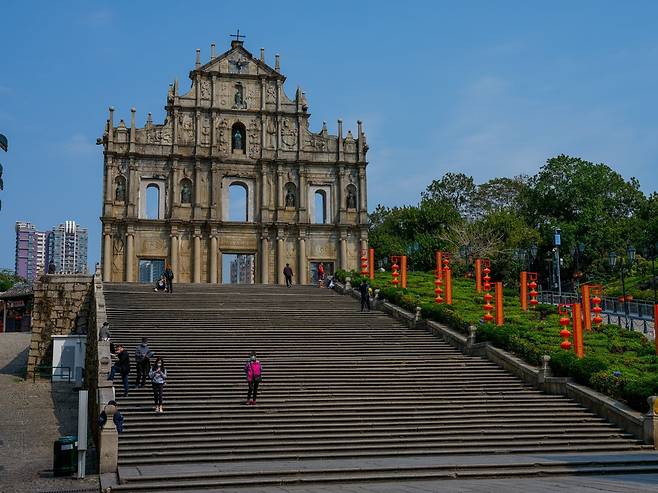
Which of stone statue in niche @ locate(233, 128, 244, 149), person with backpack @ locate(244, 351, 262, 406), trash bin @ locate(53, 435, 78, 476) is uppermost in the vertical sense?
stone statue in niche @ locate(233, 128, 244, 149)

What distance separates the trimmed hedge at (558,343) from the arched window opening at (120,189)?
63.2 feet

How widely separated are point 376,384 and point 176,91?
33.0 meters

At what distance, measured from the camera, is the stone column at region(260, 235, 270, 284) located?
50844 millimetres

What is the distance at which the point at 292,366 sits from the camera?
80.9ft

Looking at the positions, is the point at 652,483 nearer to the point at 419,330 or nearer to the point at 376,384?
the point at 376,384

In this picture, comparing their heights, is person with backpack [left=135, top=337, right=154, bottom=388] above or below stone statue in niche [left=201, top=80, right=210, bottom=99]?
below

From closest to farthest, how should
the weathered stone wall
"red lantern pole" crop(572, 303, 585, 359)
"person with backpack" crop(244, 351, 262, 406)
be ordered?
"person with backpack" crop(244, 351, 262, 406) < "red lantern pole" crop(572, 303, 585, 359) < the weathered stone wall

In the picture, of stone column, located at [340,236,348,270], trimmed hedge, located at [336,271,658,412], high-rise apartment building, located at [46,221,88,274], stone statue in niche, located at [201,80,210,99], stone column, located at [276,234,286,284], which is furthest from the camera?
high-rise apartment building, located at [46,221,88,274]

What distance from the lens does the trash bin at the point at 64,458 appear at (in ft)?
55.1

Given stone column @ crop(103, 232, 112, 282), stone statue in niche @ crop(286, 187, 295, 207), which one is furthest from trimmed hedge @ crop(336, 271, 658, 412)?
stone column @ crop(103, 232, 112, 282)

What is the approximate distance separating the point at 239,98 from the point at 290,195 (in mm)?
7173

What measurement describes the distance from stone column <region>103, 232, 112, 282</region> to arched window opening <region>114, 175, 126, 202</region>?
7.86 ft

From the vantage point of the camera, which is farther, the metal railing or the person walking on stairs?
the metal railing

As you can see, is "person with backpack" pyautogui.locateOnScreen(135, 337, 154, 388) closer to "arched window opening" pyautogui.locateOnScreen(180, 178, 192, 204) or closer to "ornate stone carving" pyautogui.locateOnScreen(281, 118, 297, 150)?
"arched window opening" pyautogui.locateOnScreen(180, 178, 192, 204)
